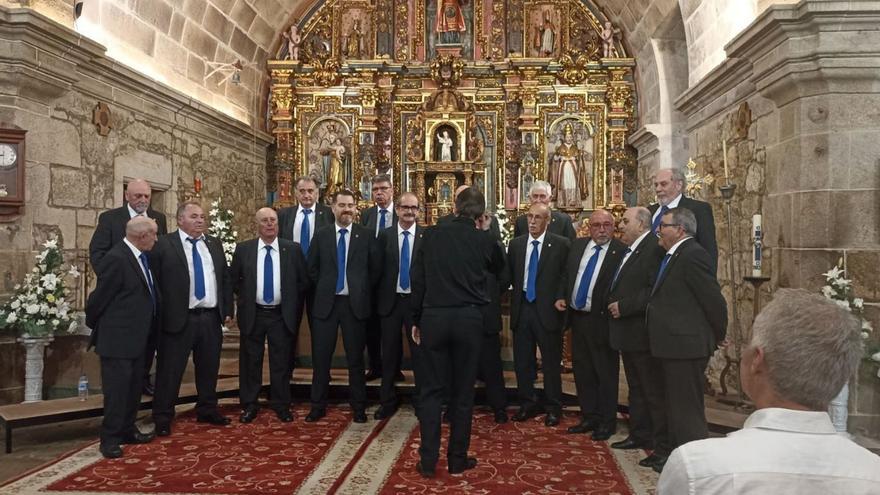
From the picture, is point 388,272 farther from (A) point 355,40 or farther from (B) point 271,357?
(A) point 355,40

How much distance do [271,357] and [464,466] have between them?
205 cm

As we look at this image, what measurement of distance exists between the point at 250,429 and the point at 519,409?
216 cm

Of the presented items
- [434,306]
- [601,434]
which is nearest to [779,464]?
[434,306]

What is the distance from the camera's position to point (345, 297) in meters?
5.47

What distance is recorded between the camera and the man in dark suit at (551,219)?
577 centimetres

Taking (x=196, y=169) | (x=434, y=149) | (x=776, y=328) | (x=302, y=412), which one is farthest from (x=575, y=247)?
(x=434, y=149)

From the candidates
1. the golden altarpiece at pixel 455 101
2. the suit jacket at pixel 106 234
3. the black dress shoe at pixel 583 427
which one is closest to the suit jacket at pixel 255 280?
the suit jacket at pixel 106 234

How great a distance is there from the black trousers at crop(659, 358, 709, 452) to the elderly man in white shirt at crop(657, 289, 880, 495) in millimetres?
2780

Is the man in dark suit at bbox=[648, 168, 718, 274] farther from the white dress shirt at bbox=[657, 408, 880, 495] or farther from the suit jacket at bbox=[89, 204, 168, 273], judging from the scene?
the suit jacket at bbox=[89, 204, 168, 273]

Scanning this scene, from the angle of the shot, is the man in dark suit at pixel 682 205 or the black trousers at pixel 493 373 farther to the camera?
the black trousers at pixel 493 373

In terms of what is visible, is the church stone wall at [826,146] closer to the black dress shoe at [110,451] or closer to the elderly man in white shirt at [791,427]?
the elderly man in white shirt at [791,427]

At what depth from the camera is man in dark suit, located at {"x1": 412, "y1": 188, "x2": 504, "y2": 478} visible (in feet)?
13.6

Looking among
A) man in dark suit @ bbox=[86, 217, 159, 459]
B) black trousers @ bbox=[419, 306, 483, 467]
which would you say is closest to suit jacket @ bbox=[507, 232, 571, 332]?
black trousers @ bbox=[419, 306, 483, 467]

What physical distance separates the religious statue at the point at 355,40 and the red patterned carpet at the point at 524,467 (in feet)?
29.8
